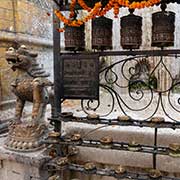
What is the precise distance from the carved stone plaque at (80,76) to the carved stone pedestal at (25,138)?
208 millimetres

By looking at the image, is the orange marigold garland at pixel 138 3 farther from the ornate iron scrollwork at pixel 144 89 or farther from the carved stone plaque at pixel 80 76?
the ornate iron scrollwork at pixel 144 89

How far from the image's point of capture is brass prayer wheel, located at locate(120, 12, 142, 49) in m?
1.09

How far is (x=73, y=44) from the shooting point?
1.18m

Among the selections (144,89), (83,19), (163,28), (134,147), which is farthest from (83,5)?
(144,89)

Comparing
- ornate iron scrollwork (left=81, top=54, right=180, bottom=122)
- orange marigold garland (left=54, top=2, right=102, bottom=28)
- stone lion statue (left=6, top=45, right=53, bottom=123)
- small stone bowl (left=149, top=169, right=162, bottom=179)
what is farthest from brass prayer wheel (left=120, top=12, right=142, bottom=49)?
ornate iron scrollwork (left=81, top=54, right=180, bottom=122)

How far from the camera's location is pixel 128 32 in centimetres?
109

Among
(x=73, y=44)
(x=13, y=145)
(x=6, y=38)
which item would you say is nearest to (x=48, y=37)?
(x=6, y=38)

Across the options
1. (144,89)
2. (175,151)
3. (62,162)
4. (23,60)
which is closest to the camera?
(175,151)

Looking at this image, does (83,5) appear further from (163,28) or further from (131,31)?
(163,28)

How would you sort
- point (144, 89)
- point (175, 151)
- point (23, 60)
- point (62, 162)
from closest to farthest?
point (175, 151) → point (62, 162) → point (23, 60) → point (144, 89)

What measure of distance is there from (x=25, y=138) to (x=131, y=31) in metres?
0.66

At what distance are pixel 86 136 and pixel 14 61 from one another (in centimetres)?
54

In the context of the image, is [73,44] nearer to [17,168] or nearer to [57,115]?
[57,115]

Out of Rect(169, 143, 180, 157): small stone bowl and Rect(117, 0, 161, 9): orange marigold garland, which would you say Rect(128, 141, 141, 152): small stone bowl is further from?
Rect(117, 0, 161, 9): orange marigold garland
